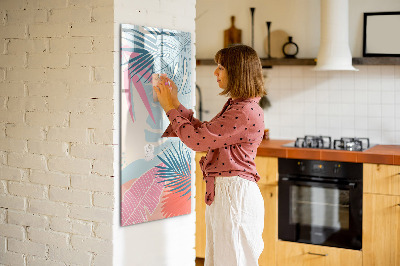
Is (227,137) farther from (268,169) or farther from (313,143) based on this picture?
(313,143)

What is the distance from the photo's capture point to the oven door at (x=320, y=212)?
386 cm

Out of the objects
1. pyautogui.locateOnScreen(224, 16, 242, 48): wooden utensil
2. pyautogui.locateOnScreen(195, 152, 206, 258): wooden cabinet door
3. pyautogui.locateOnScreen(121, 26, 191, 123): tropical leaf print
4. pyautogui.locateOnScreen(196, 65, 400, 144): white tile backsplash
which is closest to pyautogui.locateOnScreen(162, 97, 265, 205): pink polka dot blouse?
pyautogui.locateOnScreen(121, 26, 191, 123): tropical leaf print

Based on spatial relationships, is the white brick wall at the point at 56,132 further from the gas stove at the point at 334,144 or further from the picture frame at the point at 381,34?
the picture frame at the point at 381,34

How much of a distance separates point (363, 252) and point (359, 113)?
1138 mm

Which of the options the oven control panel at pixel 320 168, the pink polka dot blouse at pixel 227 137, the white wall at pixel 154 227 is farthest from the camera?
the oven control panel at pixel 320 168

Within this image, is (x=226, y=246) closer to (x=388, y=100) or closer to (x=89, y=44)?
(x=89, y=44)

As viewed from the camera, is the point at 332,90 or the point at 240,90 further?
the point at 332,90

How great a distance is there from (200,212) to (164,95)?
1.86 m

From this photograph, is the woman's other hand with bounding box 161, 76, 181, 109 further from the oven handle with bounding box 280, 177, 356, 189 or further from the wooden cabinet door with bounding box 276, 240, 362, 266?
the wooden cabinet door with bounding box 276, 240, 362, 266

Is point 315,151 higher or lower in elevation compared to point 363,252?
higher

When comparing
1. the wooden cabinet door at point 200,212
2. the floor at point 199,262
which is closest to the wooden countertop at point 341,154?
the wooden cabinet door at point 200,212

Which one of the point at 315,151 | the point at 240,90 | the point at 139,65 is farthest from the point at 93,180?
the point at 315,151

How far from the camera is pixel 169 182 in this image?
2.91 meters

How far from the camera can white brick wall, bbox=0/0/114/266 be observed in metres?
2.65
